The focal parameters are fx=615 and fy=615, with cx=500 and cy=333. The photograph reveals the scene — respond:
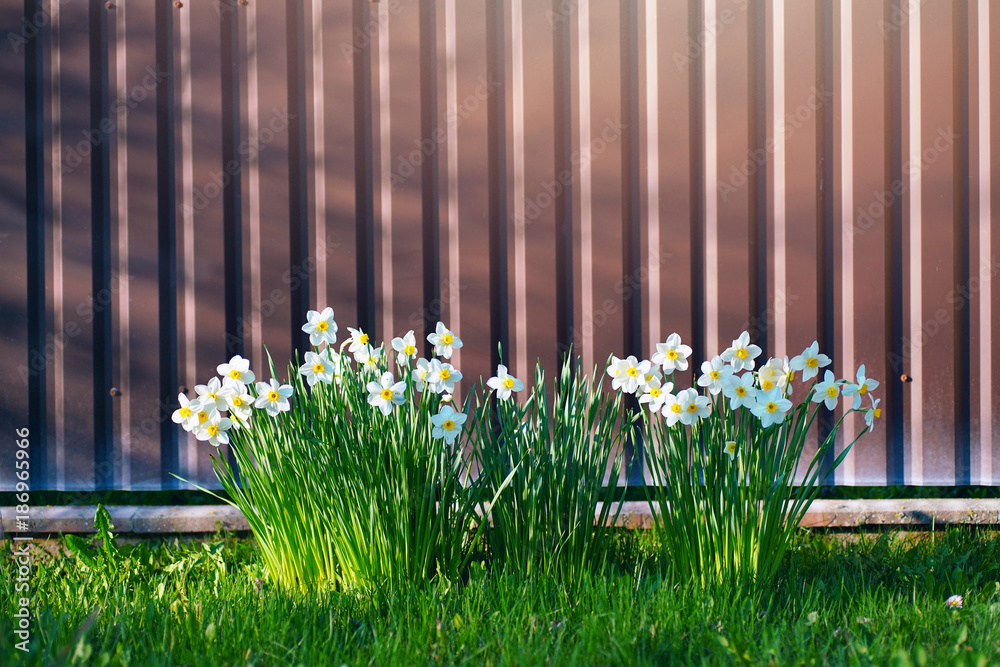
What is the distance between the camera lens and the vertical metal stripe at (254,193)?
2504mm

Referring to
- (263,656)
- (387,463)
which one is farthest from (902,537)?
(263,656)

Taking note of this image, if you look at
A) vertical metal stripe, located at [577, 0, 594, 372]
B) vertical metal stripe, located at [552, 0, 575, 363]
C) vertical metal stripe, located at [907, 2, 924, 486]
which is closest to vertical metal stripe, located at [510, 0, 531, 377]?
vertical metal stripe, located at [552, 0, 575, 363]

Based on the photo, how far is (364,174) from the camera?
8.31 ft

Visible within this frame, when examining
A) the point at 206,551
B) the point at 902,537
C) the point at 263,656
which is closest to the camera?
the point at 263,656

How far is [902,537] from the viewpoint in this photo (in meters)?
2.42

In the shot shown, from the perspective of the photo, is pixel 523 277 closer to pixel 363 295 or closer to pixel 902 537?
pixel 363 295

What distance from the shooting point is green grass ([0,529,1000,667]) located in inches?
56.8

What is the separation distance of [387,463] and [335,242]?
1.06 m

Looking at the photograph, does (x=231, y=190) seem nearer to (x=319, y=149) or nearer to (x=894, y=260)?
(x=319, y=149)

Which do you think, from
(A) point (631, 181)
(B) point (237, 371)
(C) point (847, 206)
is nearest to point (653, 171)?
(A) point (631, 181)

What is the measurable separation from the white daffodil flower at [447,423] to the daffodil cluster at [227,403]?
0.44m

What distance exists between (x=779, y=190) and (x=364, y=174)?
1.70m

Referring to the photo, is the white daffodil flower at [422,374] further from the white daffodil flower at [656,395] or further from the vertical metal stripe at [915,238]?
the vertical metal stripe at [915,238]

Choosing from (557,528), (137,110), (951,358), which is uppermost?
(137,110)
